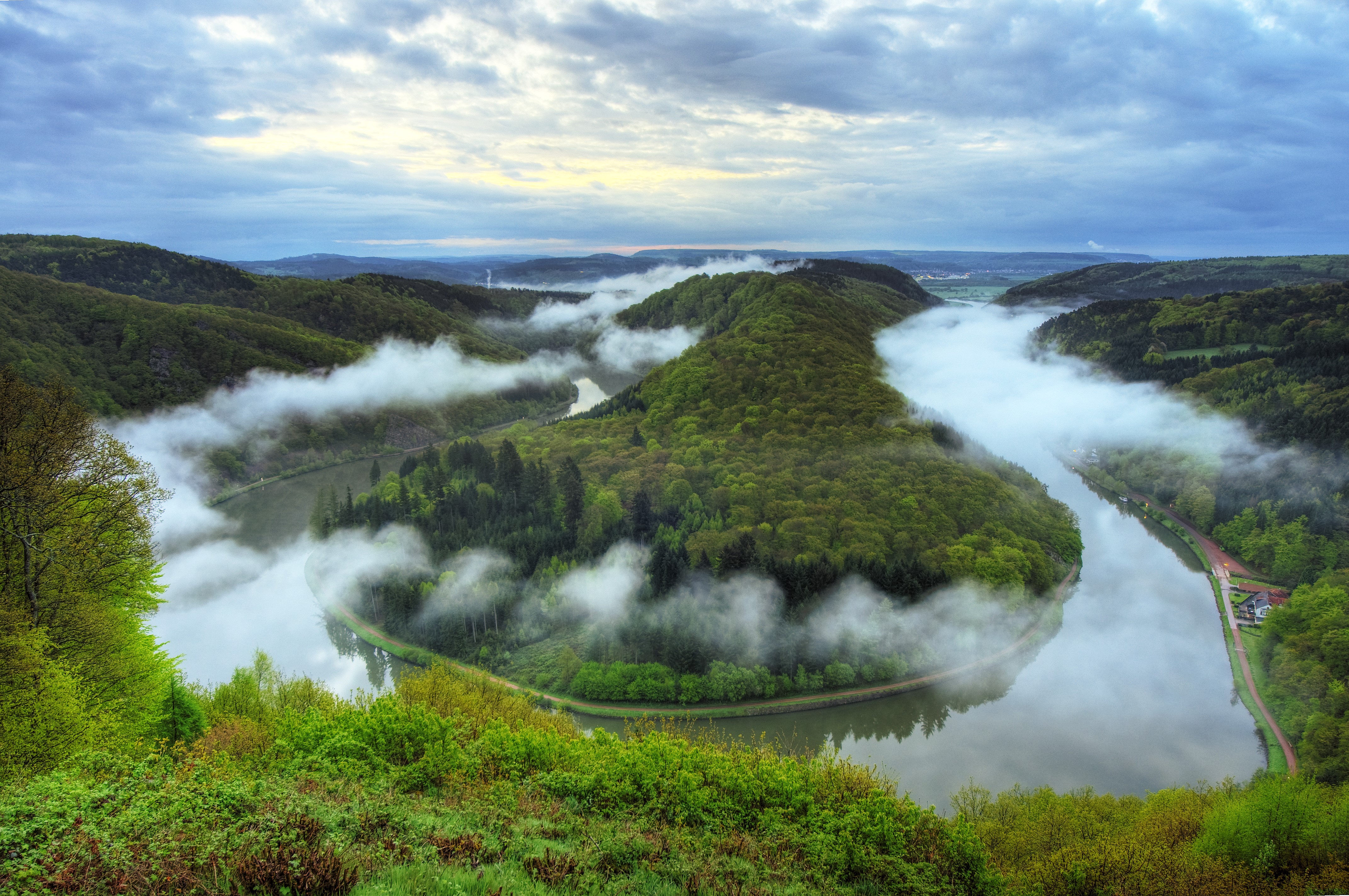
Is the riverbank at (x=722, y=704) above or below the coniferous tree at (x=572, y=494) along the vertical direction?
below

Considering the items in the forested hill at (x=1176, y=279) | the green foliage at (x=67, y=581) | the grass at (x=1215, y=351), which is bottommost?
the green foliage at (x=67, y=581)

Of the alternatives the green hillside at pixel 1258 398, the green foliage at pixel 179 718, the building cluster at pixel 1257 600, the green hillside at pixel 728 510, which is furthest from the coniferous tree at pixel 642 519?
the green hillside at pixel 1258 398

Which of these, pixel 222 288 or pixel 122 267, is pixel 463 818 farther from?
pixel 122 267

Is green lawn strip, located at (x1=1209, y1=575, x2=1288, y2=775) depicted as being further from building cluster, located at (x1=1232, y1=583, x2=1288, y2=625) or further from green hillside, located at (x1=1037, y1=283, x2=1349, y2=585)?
green hillside, located at (x1=1037, y1=283, x2=1349, y2=585)

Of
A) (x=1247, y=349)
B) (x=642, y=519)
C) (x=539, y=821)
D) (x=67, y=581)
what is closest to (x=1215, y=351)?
(x=1247, y=349)

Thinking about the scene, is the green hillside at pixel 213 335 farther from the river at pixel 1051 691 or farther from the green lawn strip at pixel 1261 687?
the green lawn strip at pixel 1261 687
